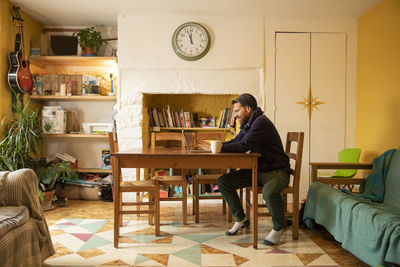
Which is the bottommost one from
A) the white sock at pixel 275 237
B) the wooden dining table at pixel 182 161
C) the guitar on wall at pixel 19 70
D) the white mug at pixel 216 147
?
the white sock at pixel 275 237

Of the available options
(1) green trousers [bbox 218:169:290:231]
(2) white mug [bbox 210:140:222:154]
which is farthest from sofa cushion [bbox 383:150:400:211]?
(2) white mug [bbox 210:140:222:154]

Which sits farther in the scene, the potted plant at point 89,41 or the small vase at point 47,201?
the potted plant at point 89,41

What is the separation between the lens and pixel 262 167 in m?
2.68

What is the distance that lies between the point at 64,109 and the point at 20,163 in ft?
3.97

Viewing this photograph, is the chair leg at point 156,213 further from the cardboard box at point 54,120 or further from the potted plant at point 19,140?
the cardboard box at point 54,120

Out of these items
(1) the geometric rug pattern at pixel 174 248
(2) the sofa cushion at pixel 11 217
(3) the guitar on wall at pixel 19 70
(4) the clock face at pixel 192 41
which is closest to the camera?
(2) the sofa cushion at pixel 11 217

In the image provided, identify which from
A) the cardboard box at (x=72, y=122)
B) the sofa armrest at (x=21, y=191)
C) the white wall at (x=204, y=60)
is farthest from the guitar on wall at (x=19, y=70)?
the sofa armrest at (x=21, y=191)

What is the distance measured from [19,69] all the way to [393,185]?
4129 mm

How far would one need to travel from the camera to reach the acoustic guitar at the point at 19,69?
12.5ft

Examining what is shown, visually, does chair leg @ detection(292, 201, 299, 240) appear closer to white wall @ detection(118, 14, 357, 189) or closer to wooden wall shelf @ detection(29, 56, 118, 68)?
white wall @ detection(118, 14, 357, 189)

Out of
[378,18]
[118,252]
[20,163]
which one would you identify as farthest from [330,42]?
[20,163]

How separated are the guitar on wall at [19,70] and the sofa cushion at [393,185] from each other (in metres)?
4.05

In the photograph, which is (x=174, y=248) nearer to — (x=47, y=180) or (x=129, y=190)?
(x=129, y=190)

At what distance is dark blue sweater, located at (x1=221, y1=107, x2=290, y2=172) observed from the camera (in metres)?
2.58
